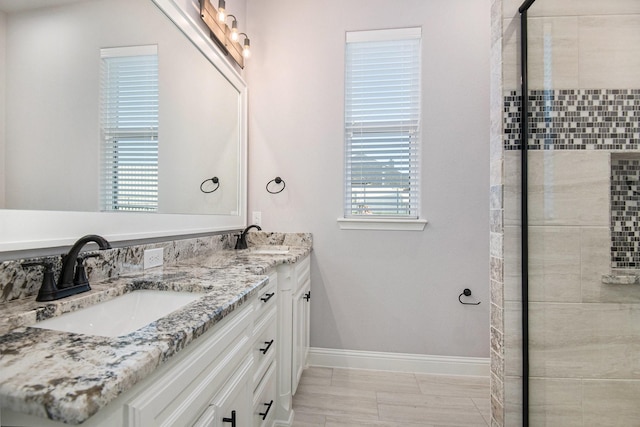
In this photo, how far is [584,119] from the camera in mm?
1122

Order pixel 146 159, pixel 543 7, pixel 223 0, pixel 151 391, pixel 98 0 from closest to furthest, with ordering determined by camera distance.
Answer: pixel 151 391
pixel 98 0
pixel 543 7
pixel 146 159
pixel 223 0

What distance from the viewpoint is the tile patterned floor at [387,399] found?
1.60m

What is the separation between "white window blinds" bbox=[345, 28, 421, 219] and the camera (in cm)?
214

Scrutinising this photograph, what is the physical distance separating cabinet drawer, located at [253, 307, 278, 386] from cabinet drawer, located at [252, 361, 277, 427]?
0.04 m

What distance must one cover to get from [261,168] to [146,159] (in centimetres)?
108

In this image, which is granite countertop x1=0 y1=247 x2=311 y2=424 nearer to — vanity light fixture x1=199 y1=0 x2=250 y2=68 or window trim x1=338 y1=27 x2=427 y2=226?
window trim x1=338 y1=27 x2=427 y2=226

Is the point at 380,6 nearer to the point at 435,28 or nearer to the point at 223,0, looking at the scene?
the point at 435,28

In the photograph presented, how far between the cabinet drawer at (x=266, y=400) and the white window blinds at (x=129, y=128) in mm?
951

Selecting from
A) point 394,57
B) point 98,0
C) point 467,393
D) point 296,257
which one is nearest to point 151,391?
point 296,257

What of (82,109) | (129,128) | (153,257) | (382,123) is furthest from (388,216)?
(82,109)

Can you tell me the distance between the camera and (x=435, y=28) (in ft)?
6.79

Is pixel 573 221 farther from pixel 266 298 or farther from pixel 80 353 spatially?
pixel 80 353

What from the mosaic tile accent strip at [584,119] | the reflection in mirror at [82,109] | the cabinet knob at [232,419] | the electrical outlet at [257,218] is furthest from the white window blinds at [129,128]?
the mosaic tile accent strip at [584,119]

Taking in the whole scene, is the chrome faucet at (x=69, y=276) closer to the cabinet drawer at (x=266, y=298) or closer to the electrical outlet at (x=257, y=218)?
the cabinet drawer at (x=266, y=298)
